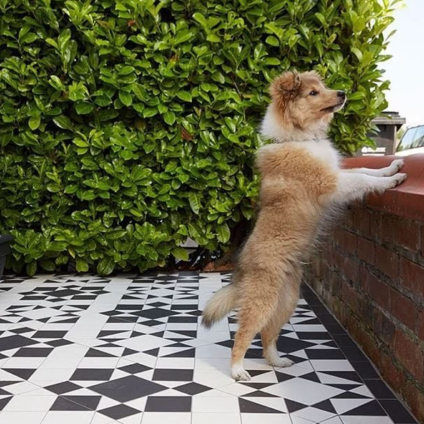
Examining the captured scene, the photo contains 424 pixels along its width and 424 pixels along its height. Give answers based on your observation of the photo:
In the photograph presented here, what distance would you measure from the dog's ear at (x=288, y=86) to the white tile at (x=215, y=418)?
63.6 inches

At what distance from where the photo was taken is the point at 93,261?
573 cm

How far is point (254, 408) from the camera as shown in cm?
266

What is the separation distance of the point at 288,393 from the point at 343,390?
0.25 meters

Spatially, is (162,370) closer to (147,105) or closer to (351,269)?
(351,269)

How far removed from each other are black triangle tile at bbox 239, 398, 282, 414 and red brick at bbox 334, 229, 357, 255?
1313 millimetres

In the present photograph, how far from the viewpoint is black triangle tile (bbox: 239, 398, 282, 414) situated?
262cm

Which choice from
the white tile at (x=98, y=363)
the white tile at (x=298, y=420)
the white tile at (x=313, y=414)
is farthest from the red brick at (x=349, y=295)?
the white tile at (x=98, y=363)

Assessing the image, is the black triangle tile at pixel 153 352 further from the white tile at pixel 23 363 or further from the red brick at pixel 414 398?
the red brick at pixel 414 398

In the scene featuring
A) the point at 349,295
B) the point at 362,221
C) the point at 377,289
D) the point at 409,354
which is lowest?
the point at 349,295

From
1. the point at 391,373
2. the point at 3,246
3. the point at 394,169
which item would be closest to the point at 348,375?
the point at 391,373

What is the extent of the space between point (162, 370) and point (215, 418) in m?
0.66

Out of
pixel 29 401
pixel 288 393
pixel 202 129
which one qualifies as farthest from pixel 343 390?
pixel 202 129

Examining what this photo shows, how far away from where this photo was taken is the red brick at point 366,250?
325cm

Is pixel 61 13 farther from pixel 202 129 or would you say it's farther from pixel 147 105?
pixel 202 129
